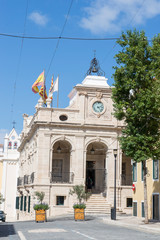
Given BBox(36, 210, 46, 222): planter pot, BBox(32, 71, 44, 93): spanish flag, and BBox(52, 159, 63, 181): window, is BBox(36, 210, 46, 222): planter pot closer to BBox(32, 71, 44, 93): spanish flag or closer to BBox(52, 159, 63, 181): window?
BBox(52, 159, 63, 181): window

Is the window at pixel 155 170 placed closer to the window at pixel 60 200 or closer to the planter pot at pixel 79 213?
the planter pot at pixel 79 213

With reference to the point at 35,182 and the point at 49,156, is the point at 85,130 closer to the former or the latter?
the point at 49,156

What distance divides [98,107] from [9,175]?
29.4 metres

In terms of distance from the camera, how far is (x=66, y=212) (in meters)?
36.8

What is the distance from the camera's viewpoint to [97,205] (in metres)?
37.2

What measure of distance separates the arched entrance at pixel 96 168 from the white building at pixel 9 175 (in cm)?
2330

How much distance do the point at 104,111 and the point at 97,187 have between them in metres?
8.64

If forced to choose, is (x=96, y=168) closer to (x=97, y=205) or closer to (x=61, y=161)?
(x=61, y=161)

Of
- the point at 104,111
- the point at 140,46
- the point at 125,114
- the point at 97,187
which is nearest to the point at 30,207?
the point at 97,187

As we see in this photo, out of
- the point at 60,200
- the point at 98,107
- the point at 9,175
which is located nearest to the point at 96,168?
the point at 60,200

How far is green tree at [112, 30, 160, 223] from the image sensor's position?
22969mm

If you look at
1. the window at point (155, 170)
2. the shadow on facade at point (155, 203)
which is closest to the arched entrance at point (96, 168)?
the shadow on facade at point (155, 203)

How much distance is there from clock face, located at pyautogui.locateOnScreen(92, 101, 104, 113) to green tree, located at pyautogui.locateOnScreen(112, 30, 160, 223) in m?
15.7

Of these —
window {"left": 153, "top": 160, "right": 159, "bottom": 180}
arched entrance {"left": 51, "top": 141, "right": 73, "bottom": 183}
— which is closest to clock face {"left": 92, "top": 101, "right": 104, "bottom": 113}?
arched entrance {"left": 51, "top": 141, "right": 73, "bottom": 183}
